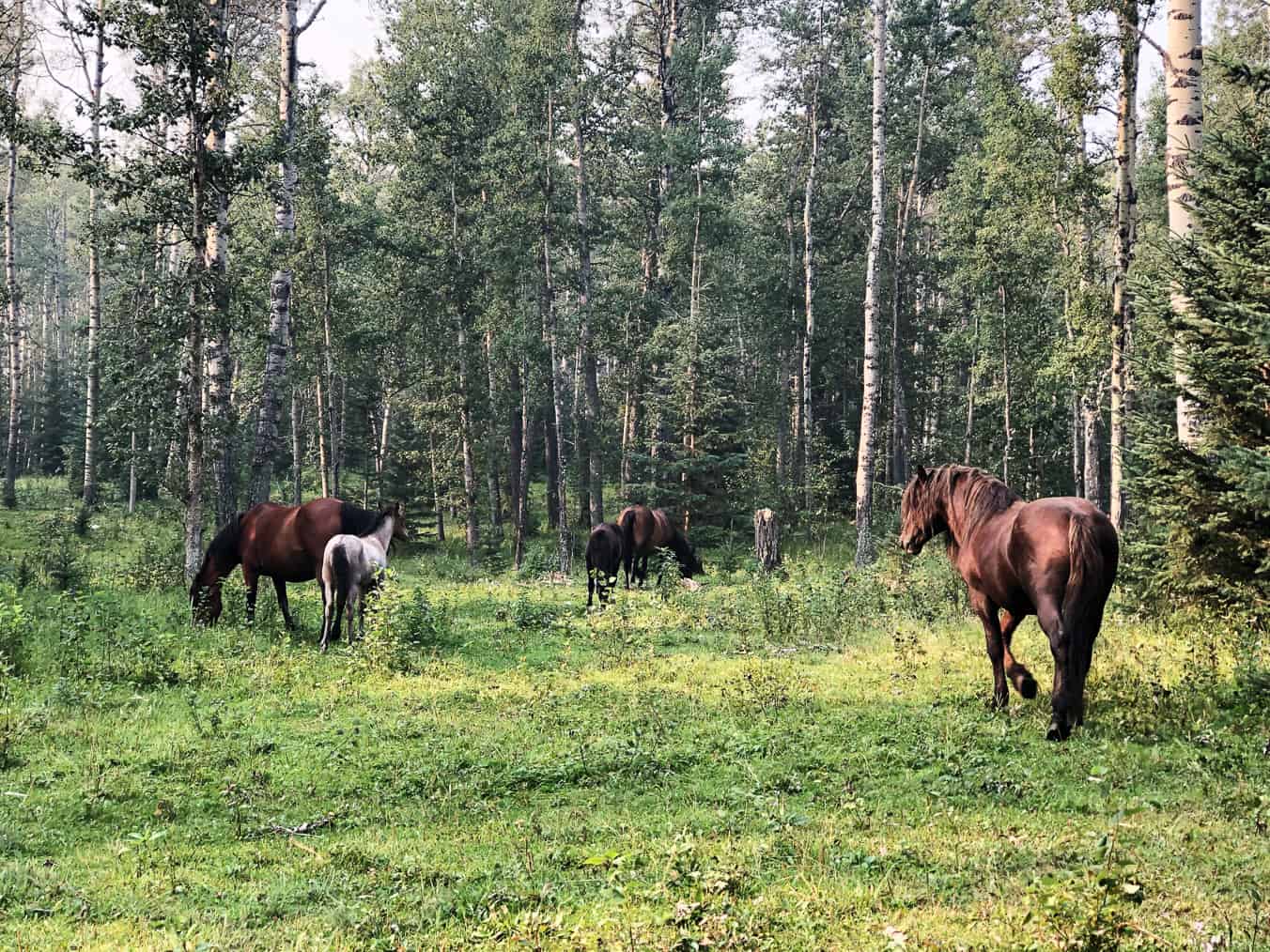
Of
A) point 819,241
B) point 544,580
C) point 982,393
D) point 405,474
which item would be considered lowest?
point 544,580

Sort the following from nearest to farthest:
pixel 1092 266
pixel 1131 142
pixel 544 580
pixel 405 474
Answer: pixel 1131 142, pixel 1092 266, pixel 544 580, pixel 405 474

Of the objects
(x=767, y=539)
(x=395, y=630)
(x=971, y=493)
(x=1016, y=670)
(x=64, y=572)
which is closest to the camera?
(x=1016, y=670)

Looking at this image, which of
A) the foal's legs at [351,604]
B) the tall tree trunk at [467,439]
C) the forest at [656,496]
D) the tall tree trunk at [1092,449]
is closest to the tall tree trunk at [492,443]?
the forest at [656,496]

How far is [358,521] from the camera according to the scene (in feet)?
46.1

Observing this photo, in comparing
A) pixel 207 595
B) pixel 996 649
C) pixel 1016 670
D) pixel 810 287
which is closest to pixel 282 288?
pixel 207 595

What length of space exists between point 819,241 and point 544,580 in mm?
20170

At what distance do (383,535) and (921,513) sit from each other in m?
8.19

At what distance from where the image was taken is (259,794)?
273 inches

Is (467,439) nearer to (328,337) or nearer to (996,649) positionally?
(328,337)

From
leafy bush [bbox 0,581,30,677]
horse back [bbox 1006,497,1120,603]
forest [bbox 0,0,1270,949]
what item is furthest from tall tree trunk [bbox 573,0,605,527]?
horse back [bbox 1006,497,1120,603]

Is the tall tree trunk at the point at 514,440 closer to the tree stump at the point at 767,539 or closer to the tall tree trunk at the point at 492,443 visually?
the tall tree trunk at the point at 492,443

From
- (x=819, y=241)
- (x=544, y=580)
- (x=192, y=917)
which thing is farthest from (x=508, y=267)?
(x=192, y=917)

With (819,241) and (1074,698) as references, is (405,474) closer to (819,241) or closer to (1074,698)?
(819,241)

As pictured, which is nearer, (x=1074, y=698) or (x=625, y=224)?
(x=1074, y=698)
